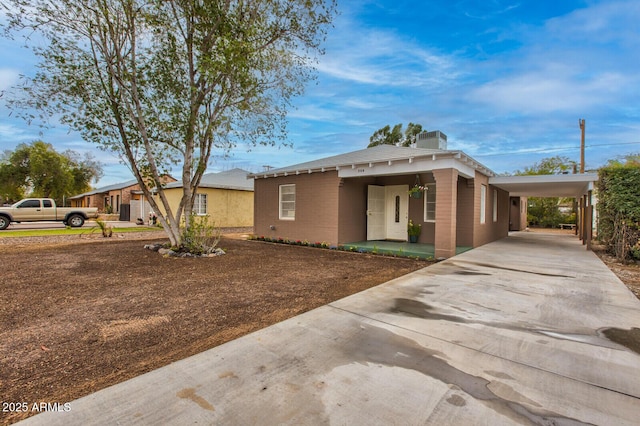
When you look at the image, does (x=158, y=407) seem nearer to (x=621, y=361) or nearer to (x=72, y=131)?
(x=621, y=361)

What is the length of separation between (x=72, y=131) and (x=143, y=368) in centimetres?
800

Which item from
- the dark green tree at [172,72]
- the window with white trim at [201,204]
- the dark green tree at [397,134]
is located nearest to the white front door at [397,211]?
the dark green tree at [172,72]

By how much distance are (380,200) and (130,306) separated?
29.4 ft

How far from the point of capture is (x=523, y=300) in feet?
14.2

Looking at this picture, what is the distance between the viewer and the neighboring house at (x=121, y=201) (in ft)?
79.7

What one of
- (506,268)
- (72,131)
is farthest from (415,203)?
(72,131)

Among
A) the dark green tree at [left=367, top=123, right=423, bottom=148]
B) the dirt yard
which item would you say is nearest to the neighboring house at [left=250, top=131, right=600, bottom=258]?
the dirt yard

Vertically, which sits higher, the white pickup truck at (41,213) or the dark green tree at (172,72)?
the dark green tree at (172,72)

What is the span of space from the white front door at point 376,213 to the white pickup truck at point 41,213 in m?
16.8

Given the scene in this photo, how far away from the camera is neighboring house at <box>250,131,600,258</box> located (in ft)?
27.3

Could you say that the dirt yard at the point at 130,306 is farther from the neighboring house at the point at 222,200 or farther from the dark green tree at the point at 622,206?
the neighboring house at the point at 222,200

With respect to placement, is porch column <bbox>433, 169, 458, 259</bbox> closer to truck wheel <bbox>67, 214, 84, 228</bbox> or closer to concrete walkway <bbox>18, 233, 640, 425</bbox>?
concrete walkway <bbox>18, 233, 640, 425</bbox>

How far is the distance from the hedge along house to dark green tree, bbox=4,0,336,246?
2.43 m

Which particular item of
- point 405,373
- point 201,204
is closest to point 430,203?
point 405,373
